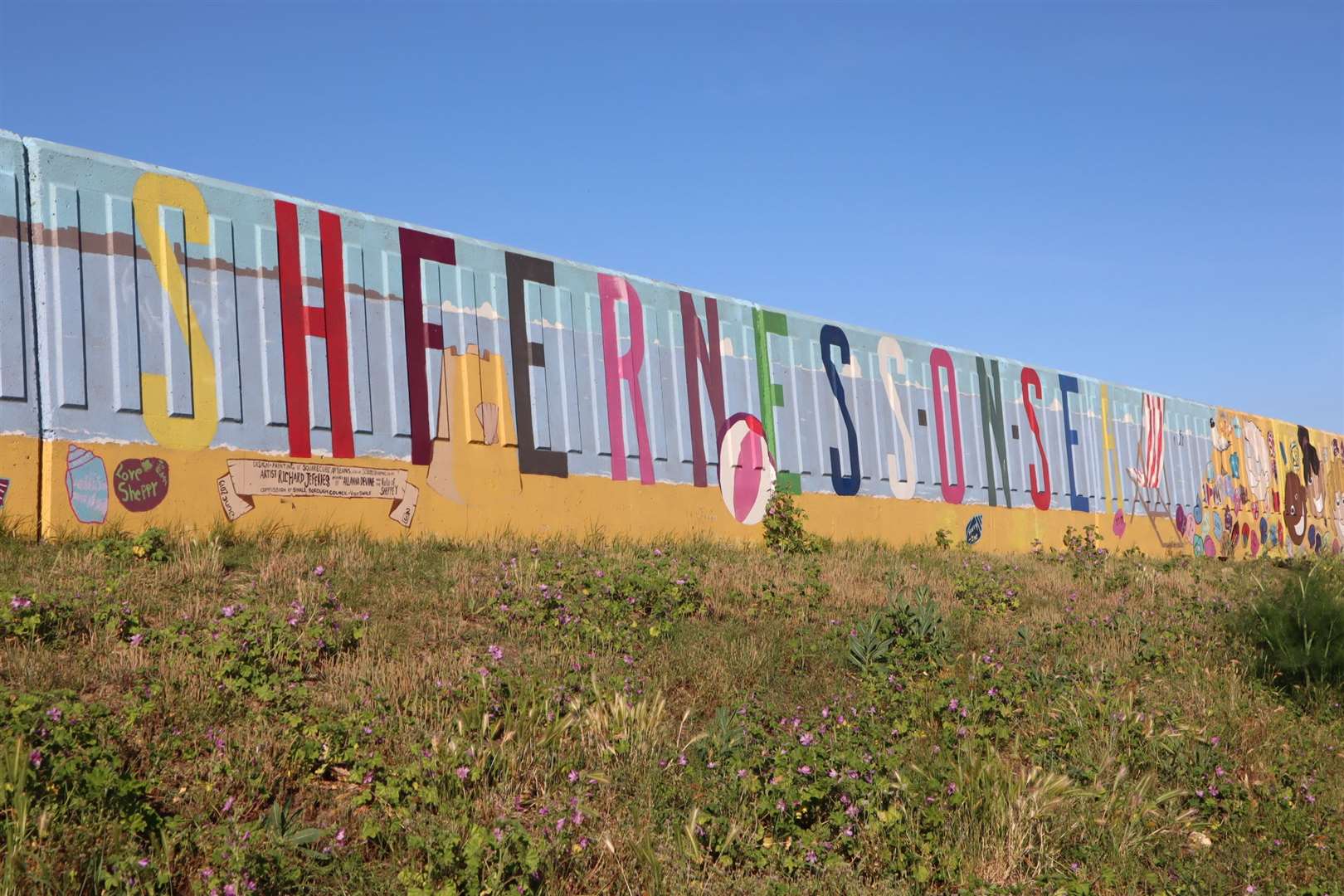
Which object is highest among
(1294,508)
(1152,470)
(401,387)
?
(401,387)

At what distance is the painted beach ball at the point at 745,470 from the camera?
47.4ft

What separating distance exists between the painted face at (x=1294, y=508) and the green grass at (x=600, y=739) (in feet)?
83.5

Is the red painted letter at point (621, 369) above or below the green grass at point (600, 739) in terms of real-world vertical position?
above

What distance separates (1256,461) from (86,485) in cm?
2883

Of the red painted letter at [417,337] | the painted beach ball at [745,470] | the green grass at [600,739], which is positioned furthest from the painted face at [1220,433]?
the red painted letter at [417,337]

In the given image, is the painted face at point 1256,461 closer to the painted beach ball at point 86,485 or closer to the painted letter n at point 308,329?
the painted letter n at point 308,329

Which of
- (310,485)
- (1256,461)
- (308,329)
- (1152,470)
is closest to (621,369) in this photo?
(308,329)

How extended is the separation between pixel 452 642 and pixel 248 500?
3620mm

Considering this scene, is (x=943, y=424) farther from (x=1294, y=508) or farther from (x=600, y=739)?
(x=1294, y=508)

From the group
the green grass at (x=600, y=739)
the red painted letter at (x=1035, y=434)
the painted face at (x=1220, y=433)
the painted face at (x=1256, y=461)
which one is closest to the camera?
the green grass at (x=600, y=739)

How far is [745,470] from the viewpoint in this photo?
48.4ft

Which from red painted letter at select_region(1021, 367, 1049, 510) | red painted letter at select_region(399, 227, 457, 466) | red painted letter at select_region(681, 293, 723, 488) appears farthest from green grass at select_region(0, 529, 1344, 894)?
red painted letter at select_region(1021, 367, 1049, 510)

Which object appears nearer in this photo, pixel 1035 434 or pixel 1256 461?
pixel 1035 434

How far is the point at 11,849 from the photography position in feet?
13.4
